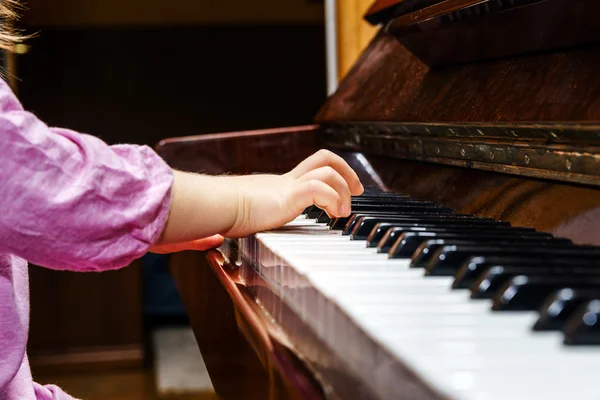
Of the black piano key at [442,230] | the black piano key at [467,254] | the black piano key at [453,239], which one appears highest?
the black piano key at [467,254]

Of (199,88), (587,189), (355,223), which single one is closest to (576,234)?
(587,189)

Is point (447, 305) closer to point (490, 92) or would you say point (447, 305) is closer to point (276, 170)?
point (490, 92)

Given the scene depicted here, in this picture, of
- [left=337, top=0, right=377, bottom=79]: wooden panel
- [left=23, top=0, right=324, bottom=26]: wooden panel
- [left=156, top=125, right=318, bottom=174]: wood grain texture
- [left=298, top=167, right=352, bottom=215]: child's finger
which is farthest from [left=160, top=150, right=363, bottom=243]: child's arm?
[left=23, top=0, right=324, bottom=26]: wooden panel

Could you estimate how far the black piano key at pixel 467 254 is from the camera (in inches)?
27.2

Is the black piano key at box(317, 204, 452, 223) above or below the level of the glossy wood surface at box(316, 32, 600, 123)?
below

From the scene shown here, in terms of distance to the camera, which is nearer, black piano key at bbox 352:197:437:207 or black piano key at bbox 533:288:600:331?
black piano key at bbox 533:288:600:331

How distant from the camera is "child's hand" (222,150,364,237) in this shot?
0.94 meters

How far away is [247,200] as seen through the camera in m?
0.95

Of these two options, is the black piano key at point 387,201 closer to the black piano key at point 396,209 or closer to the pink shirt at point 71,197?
the black piano key at point 396,209

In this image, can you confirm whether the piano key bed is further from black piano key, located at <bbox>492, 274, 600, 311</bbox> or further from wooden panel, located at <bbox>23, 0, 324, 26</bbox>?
wooden panel, located at <bbox>23, 0, 324, 26</bbox>

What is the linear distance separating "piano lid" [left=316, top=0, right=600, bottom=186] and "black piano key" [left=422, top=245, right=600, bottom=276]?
0.42 ft

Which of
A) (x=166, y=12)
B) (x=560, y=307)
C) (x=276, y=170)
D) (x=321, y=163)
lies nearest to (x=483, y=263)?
(x=560, y=307)

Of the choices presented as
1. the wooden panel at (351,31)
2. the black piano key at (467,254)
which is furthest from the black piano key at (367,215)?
the wooden panel at (351,31)

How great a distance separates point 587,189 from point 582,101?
0.35 ft
